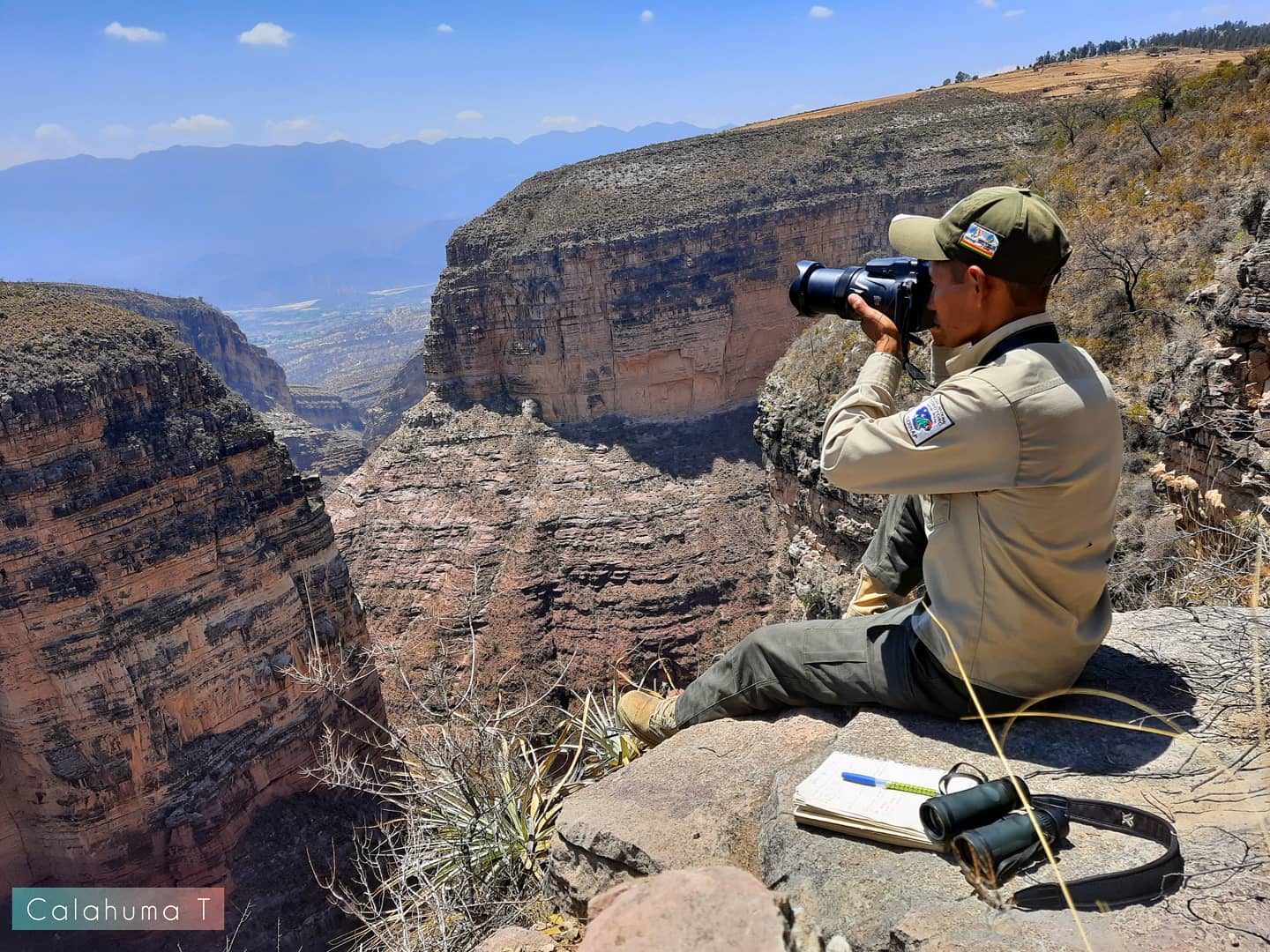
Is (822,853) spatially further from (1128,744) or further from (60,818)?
(60,818)

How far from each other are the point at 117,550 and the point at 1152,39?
65.9 metres

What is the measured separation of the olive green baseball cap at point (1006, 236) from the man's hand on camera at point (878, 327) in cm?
42

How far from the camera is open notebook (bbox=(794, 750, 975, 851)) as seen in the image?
2515 millimetres

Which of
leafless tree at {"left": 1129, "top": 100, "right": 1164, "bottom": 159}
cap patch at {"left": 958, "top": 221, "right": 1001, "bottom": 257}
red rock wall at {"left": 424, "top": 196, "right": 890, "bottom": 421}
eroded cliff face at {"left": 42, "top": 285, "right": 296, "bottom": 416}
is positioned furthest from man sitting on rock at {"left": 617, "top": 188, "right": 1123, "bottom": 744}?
eroded cliff face at {"left": 42, "top": 285, "right": 296, "bottom": 416}

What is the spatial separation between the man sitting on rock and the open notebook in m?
0.47

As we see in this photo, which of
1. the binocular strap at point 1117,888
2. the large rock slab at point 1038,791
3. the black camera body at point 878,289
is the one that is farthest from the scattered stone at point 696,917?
the black camera body at point 878,289

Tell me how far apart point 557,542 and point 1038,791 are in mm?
24870

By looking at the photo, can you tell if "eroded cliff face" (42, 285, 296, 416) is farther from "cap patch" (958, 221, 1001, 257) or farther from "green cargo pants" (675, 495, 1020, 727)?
"cap patch" (958, 221, 1001, 257)

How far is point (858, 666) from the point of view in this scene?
3.36 metres

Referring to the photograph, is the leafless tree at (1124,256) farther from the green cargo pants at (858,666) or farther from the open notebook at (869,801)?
the open notebook at (869,801)

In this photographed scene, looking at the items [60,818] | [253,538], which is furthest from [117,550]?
[60,818]

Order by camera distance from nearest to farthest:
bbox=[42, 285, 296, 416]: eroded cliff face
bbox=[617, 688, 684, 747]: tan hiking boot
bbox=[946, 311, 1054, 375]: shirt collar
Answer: bbox=[946, 311, 1054, 375]: shirt collar, bbox=[617, 688, 684, 747]: tan hiking boot, bbox=[42, 285, 296, 416]: eroded cliff face

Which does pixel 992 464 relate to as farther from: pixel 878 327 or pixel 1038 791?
pixel 1038 791

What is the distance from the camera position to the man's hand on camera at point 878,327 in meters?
3.15
